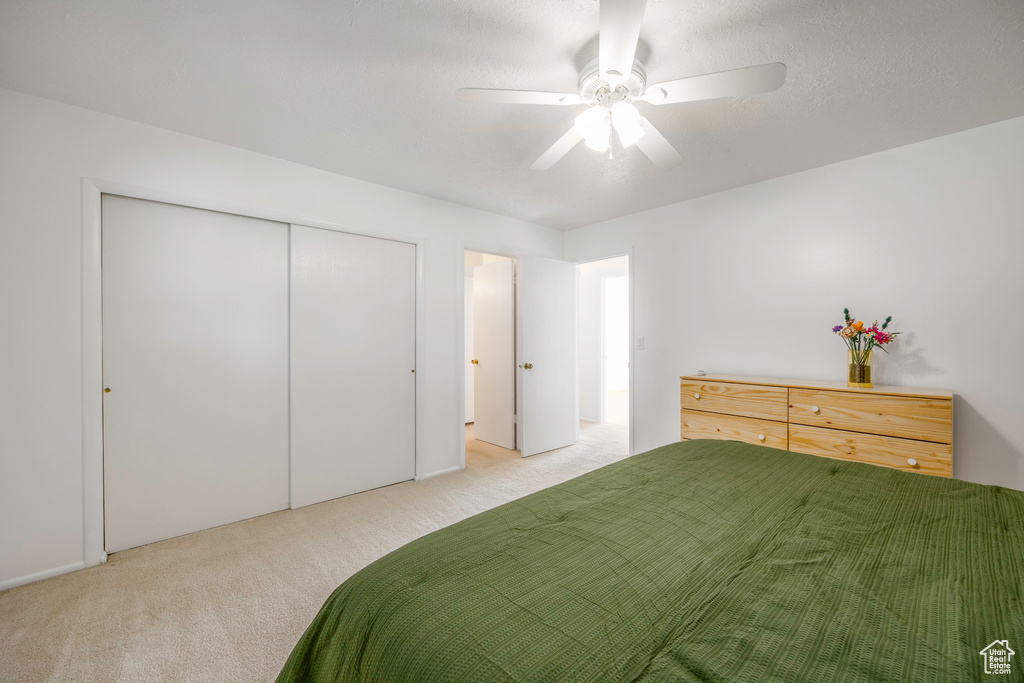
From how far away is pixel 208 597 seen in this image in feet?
6.36

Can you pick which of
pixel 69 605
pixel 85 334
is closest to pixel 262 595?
pixel 69 605

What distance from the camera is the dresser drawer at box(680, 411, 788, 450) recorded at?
9.23 ft

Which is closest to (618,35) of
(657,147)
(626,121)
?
(626,121)

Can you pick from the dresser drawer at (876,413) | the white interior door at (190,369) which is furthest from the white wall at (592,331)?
the white interior door at (190,369)

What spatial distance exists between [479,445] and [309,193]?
294 centimetres

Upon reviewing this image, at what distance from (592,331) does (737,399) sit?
3.07m

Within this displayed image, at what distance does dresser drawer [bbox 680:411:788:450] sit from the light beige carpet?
→ 158cm

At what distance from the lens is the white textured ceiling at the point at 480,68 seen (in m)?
1.56

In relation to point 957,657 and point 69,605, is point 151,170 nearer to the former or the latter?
point 69,605

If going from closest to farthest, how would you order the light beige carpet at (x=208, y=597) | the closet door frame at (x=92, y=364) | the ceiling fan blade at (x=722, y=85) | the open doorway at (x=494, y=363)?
1. the ceiling fan blade at (x=722, y=85)
2. the light beige carpet at (x=208, y=597)
3. the closet door frame at (x=92, y=364)
4. the open doorway at (x=494, y=363)

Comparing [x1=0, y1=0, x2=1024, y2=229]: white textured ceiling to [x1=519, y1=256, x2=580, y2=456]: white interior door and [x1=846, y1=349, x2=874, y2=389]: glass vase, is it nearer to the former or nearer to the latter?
[x1=846, y1=349, x2=874, y2=389]: glass vase

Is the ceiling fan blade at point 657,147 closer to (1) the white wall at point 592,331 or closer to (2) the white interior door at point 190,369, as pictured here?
(2) the white interior door at point 190,369

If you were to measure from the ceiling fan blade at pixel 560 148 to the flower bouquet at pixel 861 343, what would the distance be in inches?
85.7

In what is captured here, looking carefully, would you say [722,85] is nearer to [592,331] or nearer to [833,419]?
[833,419]
